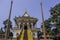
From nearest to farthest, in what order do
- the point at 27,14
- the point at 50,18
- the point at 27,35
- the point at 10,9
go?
1. the point at 10,9
2. the point at 27,35
3. the point at 50,18
4. the point at 27,14

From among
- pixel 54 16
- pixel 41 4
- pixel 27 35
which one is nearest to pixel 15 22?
pixel 54 16

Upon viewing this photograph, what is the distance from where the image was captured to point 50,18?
44.2 meters

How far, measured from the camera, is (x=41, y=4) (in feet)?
78.9

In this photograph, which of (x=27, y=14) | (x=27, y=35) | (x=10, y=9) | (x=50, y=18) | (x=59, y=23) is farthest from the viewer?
(x=27, y=14)

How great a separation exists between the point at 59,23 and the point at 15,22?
1272 centimetres

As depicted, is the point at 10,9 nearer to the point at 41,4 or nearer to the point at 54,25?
the point at 41,4

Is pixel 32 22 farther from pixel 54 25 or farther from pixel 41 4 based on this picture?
pixel 41 4

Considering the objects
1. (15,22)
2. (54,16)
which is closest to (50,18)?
(54,16)

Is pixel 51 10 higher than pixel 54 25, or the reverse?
pixel 51 10

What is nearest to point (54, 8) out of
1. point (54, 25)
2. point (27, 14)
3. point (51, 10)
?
point (51, 10)

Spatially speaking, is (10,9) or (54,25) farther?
(54,25)

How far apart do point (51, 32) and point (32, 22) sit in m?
5.98

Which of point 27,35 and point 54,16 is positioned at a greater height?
point 54,16

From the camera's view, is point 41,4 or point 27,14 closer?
point 41,4
